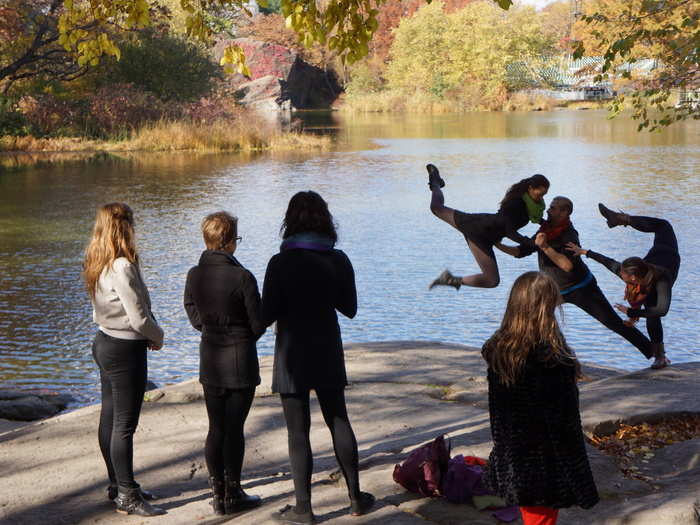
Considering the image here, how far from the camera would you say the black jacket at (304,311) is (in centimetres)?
425

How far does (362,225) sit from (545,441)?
44.3 feet

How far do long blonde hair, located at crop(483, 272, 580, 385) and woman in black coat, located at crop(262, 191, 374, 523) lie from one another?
93 cm

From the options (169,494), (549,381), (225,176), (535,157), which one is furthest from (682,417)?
(535,157)

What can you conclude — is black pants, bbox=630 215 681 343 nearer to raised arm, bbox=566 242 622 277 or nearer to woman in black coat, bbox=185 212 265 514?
raised arm, bbox=566 242 622 277

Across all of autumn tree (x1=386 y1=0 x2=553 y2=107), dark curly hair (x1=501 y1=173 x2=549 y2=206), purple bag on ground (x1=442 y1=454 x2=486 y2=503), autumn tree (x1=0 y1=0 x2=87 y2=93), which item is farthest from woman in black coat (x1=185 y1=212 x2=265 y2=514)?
autumn tree (x1=386 y1=0 x2=553 y2=107)

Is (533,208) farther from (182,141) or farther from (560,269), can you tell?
(182,141)

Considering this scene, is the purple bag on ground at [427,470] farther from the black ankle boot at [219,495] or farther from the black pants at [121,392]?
the black pants at [121,392]

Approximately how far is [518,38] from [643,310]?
68.3 m

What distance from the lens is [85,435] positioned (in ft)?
20.1

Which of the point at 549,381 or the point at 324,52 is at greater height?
the point at 324,52

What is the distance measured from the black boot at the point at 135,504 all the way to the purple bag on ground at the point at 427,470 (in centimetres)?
123

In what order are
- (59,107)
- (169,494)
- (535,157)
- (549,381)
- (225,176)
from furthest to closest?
(59,107) → (535,157) → (225,176) → (169,494) → (549,381)

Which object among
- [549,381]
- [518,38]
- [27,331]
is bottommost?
[27,331]

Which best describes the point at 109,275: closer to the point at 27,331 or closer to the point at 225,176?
the point at 27,331
